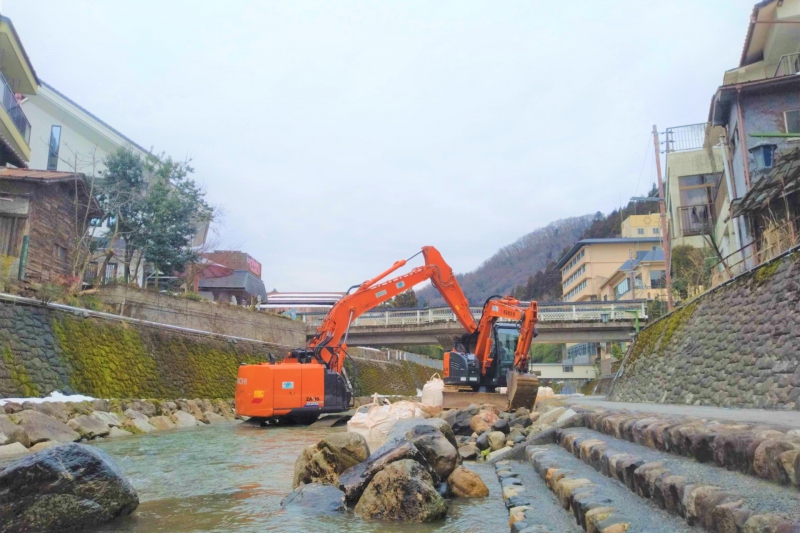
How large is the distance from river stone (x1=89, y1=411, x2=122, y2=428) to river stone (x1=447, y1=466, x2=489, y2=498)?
8.81 meters

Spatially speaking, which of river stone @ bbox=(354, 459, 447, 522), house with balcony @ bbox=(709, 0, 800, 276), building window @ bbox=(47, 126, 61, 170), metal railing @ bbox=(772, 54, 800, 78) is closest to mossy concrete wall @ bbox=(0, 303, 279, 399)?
river stone @ bbox=(354, 459, 447, 522)

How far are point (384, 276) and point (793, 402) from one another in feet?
32.8

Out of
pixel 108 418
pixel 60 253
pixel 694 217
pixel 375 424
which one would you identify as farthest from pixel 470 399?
pixel 694 217

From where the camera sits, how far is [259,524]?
4711 millimetres

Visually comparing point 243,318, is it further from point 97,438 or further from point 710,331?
point 710,331

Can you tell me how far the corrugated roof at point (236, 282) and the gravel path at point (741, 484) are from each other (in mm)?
34120

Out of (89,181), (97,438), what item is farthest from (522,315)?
(89,181)

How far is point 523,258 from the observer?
118m

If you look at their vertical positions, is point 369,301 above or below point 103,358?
above

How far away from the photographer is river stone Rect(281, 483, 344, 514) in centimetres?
516

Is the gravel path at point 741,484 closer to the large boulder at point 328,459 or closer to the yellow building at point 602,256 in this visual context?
the large boulder at point 328,459

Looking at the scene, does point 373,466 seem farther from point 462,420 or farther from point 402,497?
point 462,420

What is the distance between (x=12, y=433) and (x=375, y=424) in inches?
228

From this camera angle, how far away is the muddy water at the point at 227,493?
4660 mm
